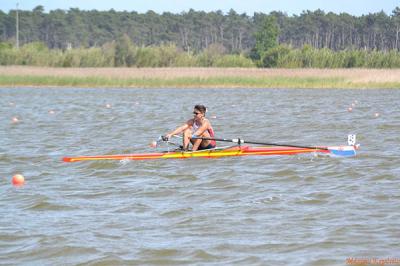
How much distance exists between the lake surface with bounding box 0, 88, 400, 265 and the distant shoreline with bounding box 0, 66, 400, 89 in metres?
19.1

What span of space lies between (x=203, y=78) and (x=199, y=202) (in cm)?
3073

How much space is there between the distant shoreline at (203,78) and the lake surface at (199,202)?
19.1 metres

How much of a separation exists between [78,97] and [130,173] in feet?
74.3

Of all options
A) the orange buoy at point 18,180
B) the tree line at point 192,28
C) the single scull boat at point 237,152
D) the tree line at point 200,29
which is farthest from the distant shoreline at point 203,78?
the tree line at point 192,28

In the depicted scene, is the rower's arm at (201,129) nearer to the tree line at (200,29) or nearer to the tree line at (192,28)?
the tree line at (200,29)

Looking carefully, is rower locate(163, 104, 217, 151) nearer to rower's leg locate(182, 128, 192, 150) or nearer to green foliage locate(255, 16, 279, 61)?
rower's leg locate(182, 128, 192, 150)

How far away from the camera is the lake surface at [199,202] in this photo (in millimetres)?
7922

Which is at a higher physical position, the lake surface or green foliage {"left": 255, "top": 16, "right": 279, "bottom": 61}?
green foliage {"left": 255, "top": 16, "right": 279, "bottom": 61}

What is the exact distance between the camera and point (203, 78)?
4081cm

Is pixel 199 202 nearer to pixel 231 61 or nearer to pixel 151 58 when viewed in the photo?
pixel 151 58

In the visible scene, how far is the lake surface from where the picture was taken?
26.0 feet

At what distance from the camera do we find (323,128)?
67.2ft

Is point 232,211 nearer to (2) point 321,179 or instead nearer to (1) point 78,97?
(2) point 321,179

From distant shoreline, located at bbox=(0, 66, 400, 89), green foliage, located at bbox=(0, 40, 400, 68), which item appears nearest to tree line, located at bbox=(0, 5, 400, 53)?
green foliage, located at bbox=(0, 40, 400, 68)
